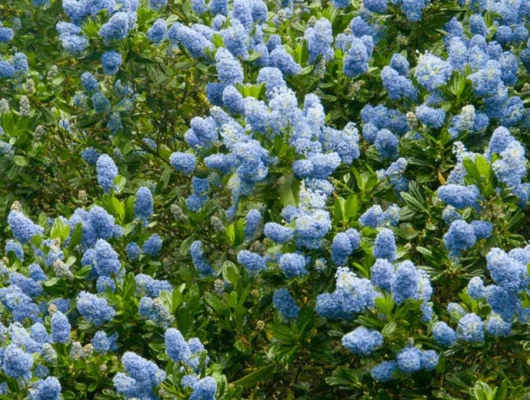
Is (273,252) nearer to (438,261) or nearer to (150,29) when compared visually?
(438,261)

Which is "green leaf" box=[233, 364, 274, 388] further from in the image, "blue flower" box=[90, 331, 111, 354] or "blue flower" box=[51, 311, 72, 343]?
"blue flower" box=[51, 311, 72, 343]

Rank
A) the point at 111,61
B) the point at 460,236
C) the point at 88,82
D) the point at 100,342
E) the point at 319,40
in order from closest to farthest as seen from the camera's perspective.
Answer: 1. the point at 460,236
2. the point at 100,342
3. the point at 319,40
4. the point at 111,61
5. the point at 88,82

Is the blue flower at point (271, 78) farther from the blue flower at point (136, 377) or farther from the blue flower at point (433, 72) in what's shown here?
the blue flower at point (136, 377)

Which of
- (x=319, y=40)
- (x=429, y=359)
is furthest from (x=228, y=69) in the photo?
(x=429, y=359)

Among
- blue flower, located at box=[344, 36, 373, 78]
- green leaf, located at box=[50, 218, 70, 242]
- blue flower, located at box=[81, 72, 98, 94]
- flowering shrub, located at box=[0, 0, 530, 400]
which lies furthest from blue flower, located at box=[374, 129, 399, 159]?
blue flower, located at box=[81, 72, 98, 94]

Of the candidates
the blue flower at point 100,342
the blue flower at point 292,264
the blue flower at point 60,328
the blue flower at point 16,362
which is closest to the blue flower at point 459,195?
the blue flower at point 292,264

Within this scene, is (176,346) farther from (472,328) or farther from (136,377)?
(472,328)

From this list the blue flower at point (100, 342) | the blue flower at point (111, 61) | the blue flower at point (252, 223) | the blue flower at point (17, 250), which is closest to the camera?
the blue flower at point (100, 342)
